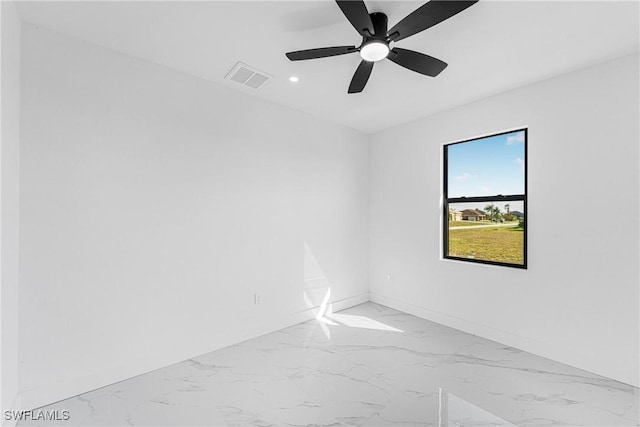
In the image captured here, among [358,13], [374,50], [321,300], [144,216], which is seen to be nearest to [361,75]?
[374,50]

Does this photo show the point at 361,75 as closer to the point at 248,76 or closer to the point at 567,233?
the point at 248,76

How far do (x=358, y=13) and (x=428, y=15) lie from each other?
38 cm

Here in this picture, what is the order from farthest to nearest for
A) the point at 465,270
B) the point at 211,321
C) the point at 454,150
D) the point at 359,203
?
the point at 359,203 → the point at 454,150 → the point at 465,270 → the point at 211,321

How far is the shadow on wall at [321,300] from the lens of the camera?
3.68 metres

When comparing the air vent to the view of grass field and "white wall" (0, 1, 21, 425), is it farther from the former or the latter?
the view of grass field

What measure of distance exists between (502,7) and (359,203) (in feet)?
9.38

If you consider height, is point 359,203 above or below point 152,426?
above

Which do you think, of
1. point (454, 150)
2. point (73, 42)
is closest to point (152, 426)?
point (73, 42)

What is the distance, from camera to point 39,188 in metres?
2.09

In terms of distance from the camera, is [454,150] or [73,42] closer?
[73,42]

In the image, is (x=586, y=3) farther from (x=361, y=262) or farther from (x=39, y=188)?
(x=39, y=188)

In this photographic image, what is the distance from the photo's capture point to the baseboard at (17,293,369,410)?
80.9 inches

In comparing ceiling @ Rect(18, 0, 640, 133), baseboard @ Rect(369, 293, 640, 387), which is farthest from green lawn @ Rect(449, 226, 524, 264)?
ceiling @ Rect(18, 0, 640, 133)

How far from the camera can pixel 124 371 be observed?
7.89 feet
